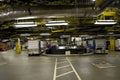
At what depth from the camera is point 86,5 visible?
1195 cm

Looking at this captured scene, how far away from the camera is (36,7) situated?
12297 millimetres

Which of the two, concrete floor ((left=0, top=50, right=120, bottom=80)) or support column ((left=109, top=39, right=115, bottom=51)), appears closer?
concrete floor ((left=0, top=50, right=120, bottom=80))

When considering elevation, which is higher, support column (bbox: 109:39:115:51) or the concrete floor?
the concrete floor

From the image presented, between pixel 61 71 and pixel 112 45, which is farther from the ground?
pixel 61 71

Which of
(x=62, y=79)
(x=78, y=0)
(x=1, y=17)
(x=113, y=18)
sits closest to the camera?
(x=62, y=79)

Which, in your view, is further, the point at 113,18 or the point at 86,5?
the point at 113,18

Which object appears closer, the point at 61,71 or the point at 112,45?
the point at 61,71

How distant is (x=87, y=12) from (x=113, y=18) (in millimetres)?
5994

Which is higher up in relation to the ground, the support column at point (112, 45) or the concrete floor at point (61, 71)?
the concrete floor at point (61, 71)

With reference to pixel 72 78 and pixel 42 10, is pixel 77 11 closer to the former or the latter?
pixel 42 10

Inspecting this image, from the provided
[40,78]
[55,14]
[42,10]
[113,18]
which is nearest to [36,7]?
[42,10]

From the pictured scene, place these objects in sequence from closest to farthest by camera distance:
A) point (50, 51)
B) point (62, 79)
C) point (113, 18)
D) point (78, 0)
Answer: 1. point (62, 79)
2. point (78, 0)
3. point (113, 18)
4. point (50, 51)

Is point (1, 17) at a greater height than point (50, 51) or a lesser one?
A: greater

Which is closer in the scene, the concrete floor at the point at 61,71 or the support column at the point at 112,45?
the concrete floor at the point at 61,71
